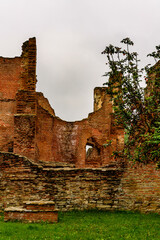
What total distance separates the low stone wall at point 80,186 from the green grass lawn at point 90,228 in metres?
1.17

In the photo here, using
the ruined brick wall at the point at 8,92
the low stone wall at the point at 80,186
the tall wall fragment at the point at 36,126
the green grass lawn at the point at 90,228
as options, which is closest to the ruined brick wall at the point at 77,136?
the tall wall fragment at the point at 36,126

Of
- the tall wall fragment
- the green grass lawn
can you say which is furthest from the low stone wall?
the tall wall fragment

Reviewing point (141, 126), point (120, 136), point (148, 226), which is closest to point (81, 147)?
point (120, 136)

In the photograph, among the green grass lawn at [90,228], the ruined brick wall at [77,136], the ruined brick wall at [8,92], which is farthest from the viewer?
the ruined brick wall at [77,136]

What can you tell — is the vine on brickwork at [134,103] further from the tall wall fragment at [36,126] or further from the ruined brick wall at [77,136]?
the ruined brick wall at [77,136]

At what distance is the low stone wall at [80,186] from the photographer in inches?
505

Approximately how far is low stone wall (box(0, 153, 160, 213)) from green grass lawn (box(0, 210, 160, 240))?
1.17 metres

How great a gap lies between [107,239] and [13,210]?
368 cm

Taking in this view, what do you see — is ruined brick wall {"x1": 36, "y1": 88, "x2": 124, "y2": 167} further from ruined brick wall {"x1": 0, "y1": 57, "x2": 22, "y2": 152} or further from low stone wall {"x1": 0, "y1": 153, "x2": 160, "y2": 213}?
low stone wall {"x1": 0, "y1": 153, "x2": 160, "y2": 213}

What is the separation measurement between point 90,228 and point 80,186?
4124mm

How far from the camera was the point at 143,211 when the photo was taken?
12586 mm

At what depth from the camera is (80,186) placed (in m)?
13.2

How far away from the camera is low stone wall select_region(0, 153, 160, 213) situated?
1284 cm

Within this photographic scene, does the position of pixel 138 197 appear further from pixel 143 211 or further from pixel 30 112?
pixel 30 112
